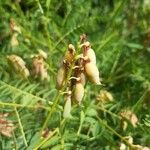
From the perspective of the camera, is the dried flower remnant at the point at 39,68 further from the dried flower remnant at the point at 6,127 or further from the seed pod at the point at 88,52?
the seed pod at the point at 88,52

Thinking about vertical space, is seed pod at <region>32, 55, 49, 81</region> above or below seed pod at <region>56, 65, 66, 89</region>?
above

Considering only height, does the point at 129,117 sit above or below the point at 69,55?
below

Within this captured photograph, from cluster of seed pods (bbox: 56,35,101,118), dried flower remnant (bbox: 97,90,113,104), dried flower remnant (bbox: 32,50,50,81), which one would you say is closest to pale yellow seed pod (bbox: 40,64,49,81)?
dried flower remnant (bbox: 32,50,50,81)

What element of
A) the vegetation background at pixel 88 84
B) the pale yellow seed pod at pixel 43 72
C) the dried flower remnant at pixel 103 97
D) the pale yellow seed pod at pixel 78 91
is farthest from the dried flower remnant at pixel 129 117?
the pale yellow seed pod at pixel 78 91

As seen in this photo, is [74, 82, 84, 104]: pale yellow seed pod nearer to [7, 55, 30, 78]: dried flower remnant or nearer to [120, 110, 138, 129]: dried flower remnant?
[120, 110, 138, 129]: dried flower remnant

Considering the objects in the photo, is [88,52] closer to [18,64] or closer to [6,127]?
[6,127]

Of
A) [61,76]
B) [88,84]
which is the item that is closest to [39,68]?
[88,84]
